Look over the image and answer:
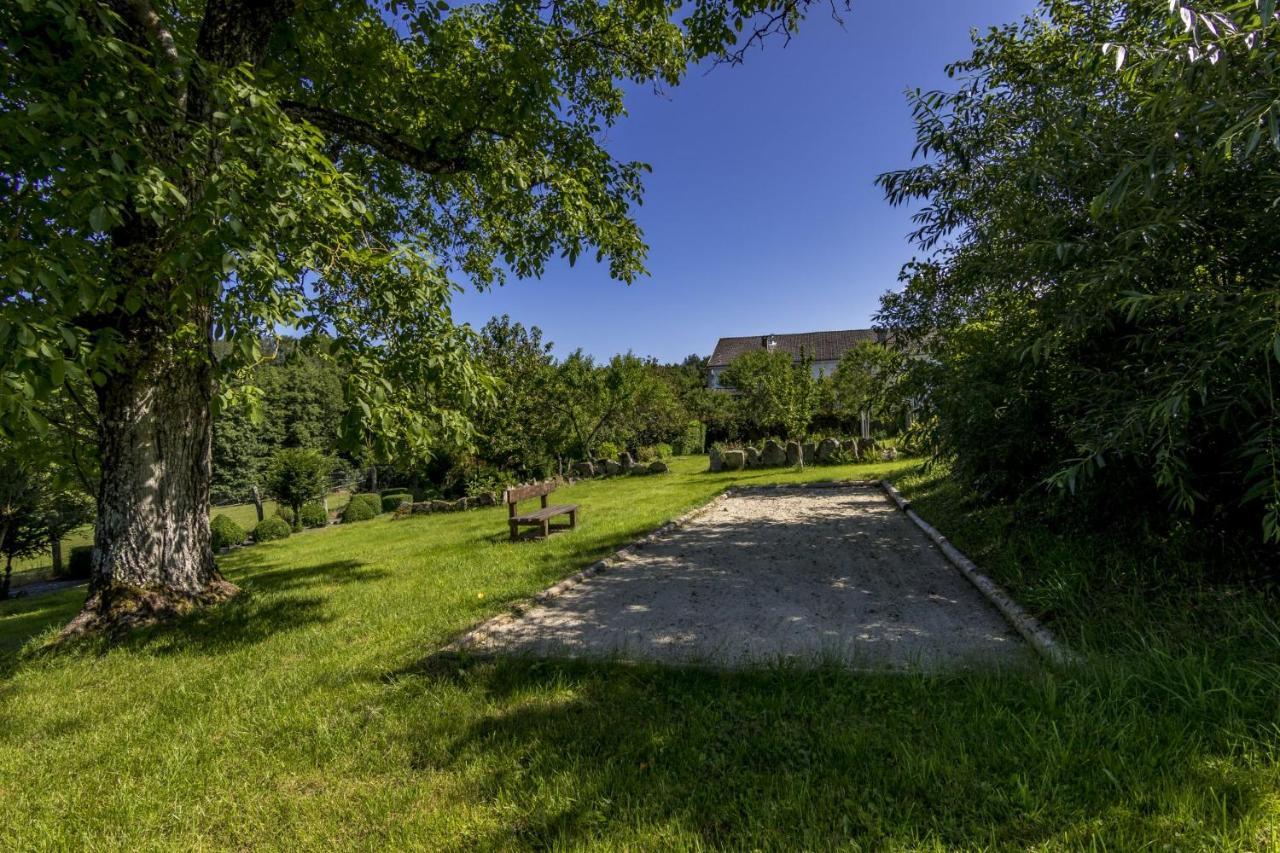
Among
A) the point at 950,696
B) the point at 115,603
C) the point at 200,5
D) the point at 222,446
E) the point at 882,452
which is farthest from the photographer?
the point at 222,446

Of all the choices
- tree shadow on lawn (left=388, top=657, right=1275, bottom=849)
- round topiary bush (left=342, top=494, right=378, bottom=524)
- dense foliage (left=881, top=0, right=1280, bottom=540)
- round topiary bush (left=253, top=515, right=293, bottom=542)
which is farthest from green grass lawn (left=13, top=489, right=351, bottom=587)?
dense foliage (left=881, top=0, right=1280, bottom=540)

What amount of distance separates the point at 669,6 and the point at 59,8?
5593mm

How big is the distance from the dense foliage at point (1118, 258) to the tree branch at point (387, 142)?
5.12m

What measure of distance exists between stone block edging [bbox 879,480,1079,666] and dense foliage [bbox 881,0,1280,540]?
939mm

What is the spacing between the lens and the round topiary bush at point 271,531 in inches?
548

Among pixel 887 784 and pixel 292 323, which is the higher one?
pixel 292 323

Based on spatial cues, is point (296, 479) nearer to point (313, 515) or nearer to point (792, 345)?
point (313, 515)

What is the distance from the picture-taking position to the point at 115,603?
15.4ft

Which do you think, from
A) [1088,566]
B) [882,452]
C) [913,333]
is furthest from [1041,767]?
[882,452]

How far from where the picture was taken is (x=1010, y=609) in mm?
3959

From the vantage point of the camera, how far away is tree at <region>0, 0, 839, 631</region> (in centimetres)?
311

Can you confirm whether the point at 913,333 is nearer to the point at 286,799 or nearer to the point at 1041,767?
the point at 1041,767

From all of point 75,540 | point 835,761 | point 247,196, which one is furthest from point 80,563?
point 835,761

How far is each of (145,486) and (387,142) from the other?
4.50m
